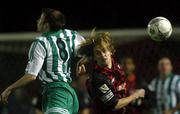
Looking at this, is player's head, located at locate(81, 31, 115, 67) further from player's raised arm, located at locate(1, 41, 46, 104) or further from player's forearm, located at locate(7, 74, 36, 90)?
player's forearm, located at locate(7, 74, 36, 90)

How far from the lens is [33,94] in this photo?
41.7ft

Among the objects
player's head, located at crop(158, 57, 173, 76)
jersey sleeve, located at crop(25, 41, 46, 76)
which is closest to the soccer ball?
jersey sleeve, located at crop(25, 41, 46, 76)

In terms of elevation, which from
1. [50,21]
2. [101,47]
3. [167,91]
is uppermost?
[50,21]

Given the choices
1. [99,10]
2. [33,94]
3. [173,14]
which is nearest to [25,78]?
[33,94]

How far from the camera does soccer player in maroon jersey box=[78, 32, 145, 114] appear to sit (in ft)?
26.3

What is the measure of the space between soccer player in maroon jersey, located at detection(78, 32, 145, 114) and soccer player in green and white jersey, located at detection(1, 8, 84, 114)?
0.94ft

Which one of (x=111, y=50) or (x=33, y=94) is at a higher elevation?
(x=111, y=50)

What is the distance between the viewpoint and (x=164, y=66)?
11406 millimetres

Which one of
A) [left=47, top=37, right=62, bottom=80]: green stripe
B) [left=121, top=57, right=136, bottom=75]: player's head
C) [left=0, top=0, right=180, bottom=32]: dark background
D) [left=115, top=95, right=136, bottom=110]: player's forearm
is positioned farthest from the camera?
[left=0, top=0, right=180, bottom=32]: dark background

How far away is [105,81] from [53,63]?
0.59 m

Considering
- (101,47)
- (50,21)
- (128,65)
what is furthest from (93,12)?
(101,47)

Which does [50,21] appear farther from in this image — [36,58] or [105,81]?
[105,81]

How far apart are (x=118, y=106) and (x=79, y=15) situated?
413 inches

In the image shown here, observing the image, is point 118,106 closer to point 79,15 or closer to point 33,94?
point 33,94
